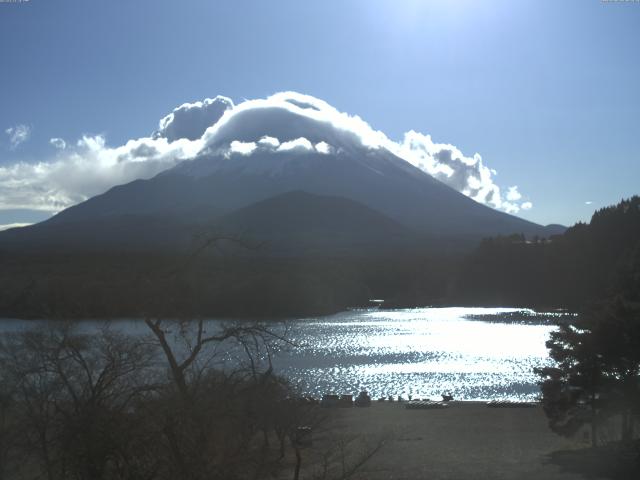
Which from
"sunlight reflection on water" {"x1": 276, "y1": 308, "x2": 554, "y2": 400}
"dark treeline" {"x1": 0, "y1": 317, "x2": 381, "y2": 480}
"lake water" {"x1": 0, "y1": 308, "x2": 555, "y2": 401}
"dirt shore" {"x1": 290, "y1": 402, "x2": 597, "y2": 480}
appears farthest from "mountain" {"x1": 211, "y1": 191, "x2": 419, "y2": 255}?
"dark treeline" {"x1": 0, "y1": 317, "x2": 381, "y2": 480}

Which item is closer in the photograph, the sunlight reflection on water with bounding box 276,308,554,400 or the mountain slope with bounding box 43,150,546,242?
the sunlight reflection on water with bounding box 276,308,554,400

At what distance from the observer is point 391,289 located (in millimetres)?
→ 68062

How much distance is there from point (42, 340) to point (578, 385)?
7.99 meters

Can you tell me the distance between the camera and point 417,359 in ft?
88.6

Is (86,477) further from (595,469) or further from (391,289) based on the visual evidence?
(391,289)

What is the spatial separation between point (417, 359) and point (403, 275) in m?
41.7

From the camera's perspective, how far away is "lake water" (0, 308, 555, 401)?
2030cm

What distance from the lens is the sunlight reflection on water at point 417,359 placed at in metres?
20.6

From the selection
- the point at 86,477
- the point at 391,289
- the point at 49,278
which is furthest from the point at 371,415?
the point at 391,289

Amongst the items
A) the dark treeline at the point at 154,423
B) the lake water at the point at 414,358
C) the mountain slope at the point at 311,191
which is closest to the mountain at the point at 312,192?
the mountain slope at the point at 311,191

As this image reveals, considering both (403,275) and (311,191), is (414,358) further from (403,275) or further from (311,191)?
(311,191)

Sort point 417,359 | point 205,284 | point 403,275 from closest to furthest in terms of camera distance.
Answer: point 205,284, point 417,359, point 403,275

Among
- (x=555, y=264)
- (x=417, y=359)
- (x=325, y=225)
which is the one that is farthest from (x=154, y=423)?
(x=325, y=225)

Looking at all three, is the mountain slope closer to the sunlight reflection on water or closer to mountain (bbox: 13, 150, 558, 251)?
mountain (bbox: 13, 150, 558, 251)
